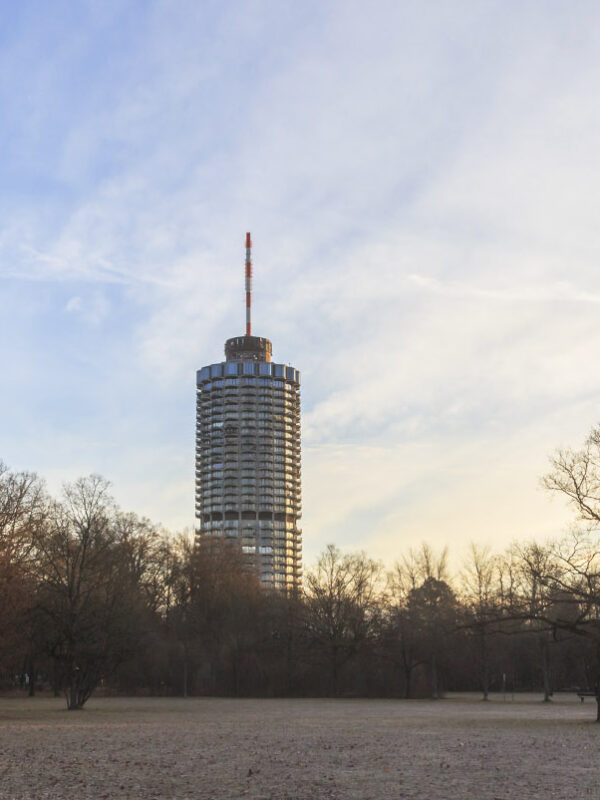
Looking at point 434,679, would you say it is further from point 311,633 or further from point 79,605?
point 79,605

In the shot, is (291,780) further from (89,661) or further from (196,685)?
(196,685)

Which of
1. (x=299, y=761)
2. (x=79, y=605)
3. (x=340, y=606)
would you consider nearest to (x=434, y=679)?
(x=340, y=606)

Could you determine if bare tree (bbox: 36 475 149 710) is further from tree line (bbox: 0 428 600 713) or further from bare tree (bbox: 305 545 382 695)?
bare tree (bbox: 305 545 382 695)

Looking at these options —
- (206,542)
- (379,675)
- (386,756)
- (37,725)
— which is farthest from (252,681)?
(386,756)

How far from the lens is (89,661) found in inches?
1989

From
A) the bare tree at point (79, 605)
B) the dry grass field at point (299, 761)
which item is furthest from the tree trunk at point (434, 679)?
the dry grass field at point (299, 761)

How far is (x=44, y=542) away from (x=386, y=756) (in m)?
37.9

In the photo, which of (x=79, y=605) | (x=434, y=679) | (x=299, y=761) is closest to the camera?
(x=299, y=761)

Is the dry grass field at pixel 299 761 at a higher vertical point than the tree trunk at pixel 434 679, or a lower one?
higher

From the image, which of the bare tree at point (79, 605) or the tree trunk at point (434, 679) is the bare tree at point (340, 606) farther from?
the bare tree at point (79, 605)

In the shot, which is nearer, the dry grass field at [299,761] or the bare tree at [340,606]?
the dry grass field at [299,761]

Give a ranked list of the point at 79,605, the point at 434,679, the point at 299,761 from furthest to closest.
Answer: the point at 434,679 → the point at 79,605 → the point at 299,761

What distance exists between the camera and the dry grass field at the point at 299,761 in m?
15.7

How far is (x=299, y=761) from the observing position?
67.2ft
